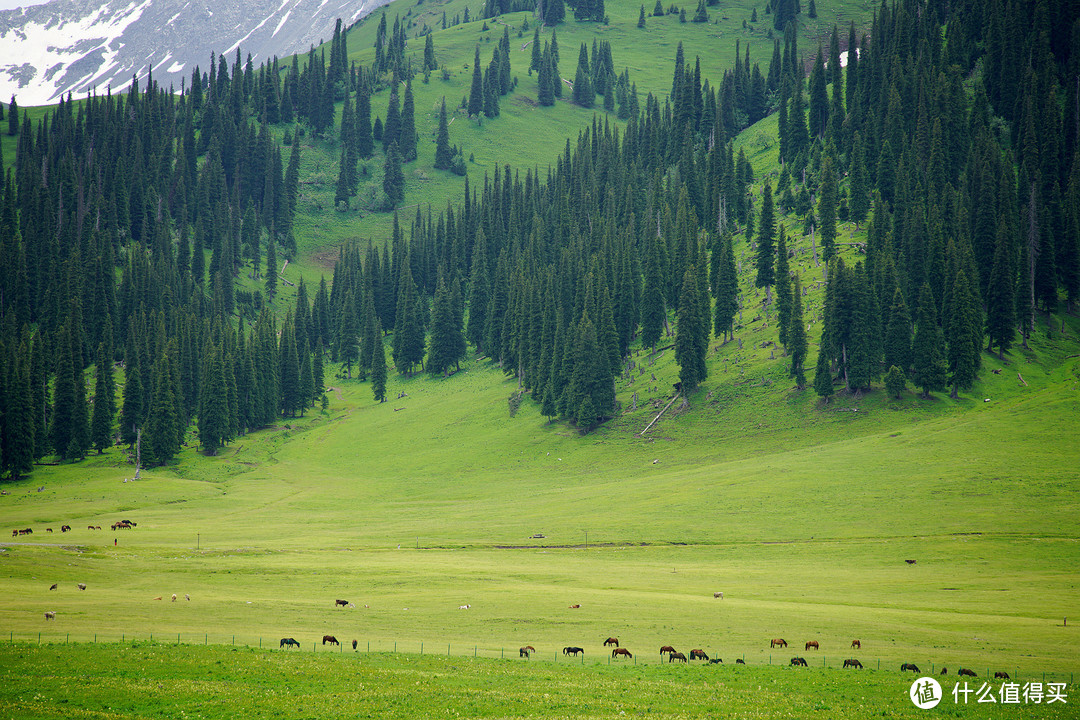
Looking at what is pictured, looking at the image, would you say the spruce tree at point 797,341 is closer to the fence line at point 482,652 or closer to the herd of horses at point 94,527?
the fence line at point 482,652

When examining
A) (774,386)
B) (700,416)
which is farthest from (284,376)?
(774,386)

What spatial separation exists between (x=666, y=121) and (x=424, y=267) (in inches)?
2685

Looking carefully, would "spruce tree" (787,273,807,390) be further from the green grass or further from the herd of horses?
the herd of horses

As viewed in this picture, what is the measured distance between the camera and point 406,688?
82.8ft

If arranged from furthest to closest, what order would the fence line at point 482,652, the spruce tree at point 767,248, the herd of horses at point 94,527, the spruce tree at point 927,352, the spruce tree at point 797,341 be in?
the spruce tree at point 767,248 → the spruce tree at point 797,341 → the spruce tree at point 927,352 → the herd of horses at point 94,527 → the fence line at point 482,652

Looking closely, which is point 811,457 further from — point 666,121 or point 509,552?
point 666,121

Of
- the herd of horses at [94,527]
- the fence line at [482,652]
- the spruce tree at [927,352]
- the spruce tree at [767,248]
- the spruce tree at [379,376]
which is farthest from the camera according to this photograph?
the spruce tree at [379,376]

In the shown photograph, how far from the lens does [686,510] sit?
6625 cm

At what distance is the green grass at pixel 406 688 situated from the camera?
73.8ft

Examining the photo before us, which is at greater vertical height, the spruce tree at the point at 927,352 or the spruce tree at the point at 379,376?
the spruce tree at the point at 927,352

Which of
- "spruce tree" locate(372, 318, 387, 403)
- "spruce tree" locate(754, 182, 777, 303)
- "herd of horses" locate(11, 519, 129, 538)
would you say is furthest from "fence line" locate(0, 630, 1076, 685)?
"spruce tree" locate(372, 318, 387, 403)

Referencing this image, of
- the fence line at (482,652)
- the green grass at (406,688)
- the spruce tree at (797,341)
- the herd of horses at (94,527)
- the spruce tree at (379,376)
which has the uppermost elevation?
the green grass at (406,688)

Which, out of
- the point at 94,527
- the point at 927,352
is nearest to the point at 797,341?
the point at 927,352

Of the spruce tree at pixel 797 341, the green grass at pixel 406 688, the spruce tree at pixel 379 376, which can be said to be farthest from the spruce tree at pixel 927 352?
the spruce tree at pixel 379 376
